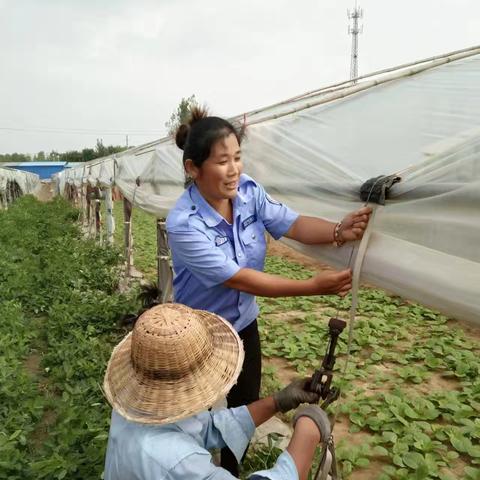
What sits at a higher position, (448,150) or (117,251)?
(448,150)

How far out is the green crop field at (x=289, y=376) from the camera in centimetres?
A: 290

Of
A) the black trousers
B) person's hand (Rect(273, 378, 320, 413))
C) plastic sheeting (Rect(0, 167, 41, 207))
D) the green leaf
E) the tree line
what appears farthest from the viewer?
the tree line

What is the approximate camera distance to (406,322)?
546 centimetres

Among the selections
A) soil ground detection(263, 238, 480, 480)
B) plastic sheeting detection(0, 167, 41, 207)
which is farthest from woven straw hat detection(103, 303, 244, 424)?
plastic sheeting detection(0, 167, 41, 207)

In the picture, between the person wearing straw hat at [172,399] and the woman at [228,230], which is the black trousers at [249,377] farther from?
the person wearing straw hat at [172,399]

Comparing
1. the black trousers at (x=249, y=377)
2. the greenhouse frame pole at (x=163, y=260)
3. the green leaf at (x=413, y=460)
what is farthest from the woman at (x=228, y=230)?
the greenhouse frame pole at (x=163, y=260)

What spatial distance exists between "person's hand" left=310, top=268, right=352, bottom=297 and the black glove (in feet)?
1.33

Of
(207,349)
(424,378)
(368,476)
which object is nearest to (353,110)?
(207,349)

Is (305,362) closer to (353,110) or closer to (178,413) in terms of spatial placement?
(353,110)

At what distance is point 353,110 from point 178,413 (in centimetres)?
147

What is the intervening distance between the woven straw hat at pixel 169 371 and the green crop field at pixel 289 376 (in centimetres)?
55

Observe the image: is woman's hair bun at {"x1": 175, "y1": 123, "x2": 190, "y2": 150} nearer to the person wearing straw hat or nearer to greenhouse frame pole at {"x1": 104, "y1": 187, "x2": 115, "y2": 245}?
the person wearing straw hat

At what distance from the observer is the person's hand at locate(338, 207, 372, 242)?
4.82 feet

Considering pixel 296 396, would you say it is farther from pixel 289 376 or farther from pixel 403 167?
pixel 289 376
